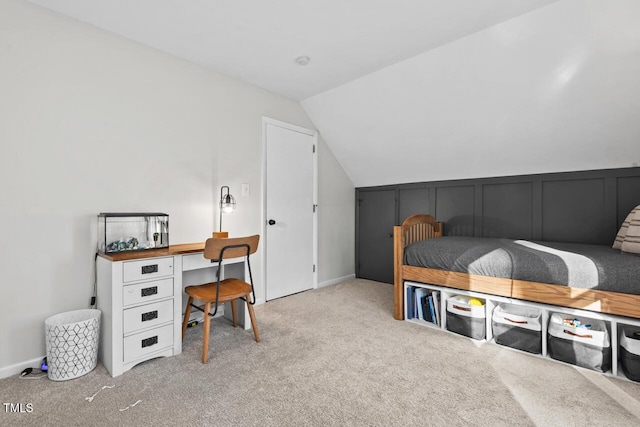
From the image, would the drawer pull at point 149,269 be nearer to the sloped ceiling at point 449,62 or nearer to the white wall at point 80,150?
the white wall at point 80,150

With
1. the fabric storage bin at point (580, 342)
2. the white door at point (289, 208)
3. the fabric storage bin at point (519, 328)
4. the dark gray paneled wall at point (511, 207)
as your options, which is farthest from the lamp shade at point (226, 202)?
the fabric storage bin at point (580, 342)

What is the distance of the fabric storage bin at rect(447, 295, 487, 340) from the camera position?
2279 mm

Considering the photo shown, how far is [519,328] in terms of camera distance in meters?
2.10

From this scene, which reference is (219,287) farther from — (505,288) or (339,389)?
(505,288)

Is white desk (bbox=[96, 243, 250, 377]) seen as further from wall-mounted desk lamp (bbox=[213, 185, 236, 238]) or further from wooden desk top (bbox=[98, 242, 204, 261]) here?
wall-mounted desk lamp (bbox=[213, 185, 236, 238])

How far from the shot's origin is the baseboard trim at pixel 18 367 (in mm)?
1816

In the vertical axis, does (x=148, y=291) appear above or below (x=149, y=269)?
below

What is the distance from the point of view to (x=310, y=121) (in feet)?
12.5

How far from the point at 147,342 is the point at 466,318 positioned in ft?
7.48

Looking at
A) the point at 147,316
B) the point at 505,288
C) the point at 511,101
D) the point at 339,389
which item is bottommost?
the point at 339,389

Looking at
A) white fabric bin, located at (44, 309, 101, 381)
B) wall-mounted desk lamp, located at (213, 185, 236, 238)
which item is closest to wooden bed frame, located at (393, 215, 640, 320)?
wall-mounted desk lamp, located at (213, 185, 236, 238)

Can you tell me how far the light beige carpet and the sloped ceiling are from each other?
6.06 ft

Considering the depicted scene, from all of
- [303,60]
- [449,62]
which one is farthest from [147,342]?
[449,62]

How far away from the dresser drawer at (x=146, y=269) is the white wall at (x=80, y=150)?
49cm
